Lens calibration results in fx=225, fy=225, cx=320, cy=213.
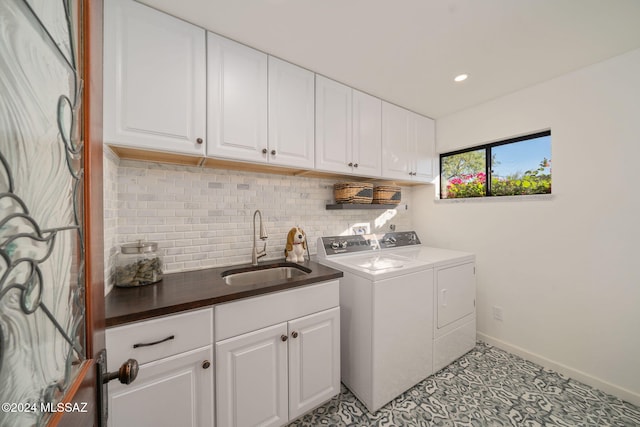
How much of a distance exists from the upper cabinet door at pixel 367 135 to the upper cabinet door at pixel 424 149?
60cm

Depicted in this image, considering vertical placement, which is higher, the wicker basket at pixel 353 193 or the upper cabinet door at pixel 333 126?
the upper cabinet door at pixel 333 126

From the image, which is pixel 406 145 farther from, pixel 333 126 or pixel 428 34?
pixel 428 34

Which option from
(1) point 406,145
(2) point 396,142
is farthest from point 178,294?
(1) point 406,145

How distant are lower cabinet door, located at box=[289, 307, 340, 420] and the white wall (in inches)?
71.9

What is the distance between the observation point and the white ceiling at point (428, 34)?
49.3 inches

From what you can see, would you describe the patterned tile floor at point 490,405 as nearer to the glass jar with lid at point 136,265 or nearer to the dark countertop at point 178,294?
the dark countertop at point 178,294

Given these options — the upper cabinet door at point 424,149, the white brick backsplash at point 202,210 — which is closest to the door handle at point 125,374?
the white brick backsplash at point 202,210

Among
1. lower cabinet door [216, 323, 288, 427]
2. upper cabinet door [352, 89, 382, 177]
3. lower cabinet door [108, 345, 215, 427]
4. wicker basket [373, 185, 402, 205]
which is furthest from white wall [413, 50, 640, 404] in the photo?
lower cabinet door [108, 345, 215, 427]

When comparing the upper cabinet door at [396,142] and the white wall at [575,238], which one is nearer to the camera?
the white wall at [575,238]

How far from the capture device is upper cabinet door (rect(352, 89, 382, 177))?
205 centimetres

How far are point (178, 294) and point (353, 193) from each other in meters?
1.56

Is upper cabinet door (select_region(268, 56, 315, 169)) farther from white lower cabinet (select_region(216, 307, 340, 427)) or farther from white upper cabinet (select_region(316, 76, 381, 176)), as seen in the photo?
white lower cabinet (select_region(216, 307, 340, 427))

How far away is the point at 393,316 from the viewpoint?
1.59 m

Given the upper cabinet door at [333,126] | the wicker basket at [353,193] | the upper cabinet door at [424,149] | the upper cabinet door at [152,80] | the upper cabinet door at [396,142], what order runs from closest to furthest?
1. the upper cabinet door at [152,80]
2. the upper cabinet door at [333,126]
3. the wicker basket at [353,193]
4. the upper cabinet door at [396,142]
5. the upper cabinet door at [424,149]
